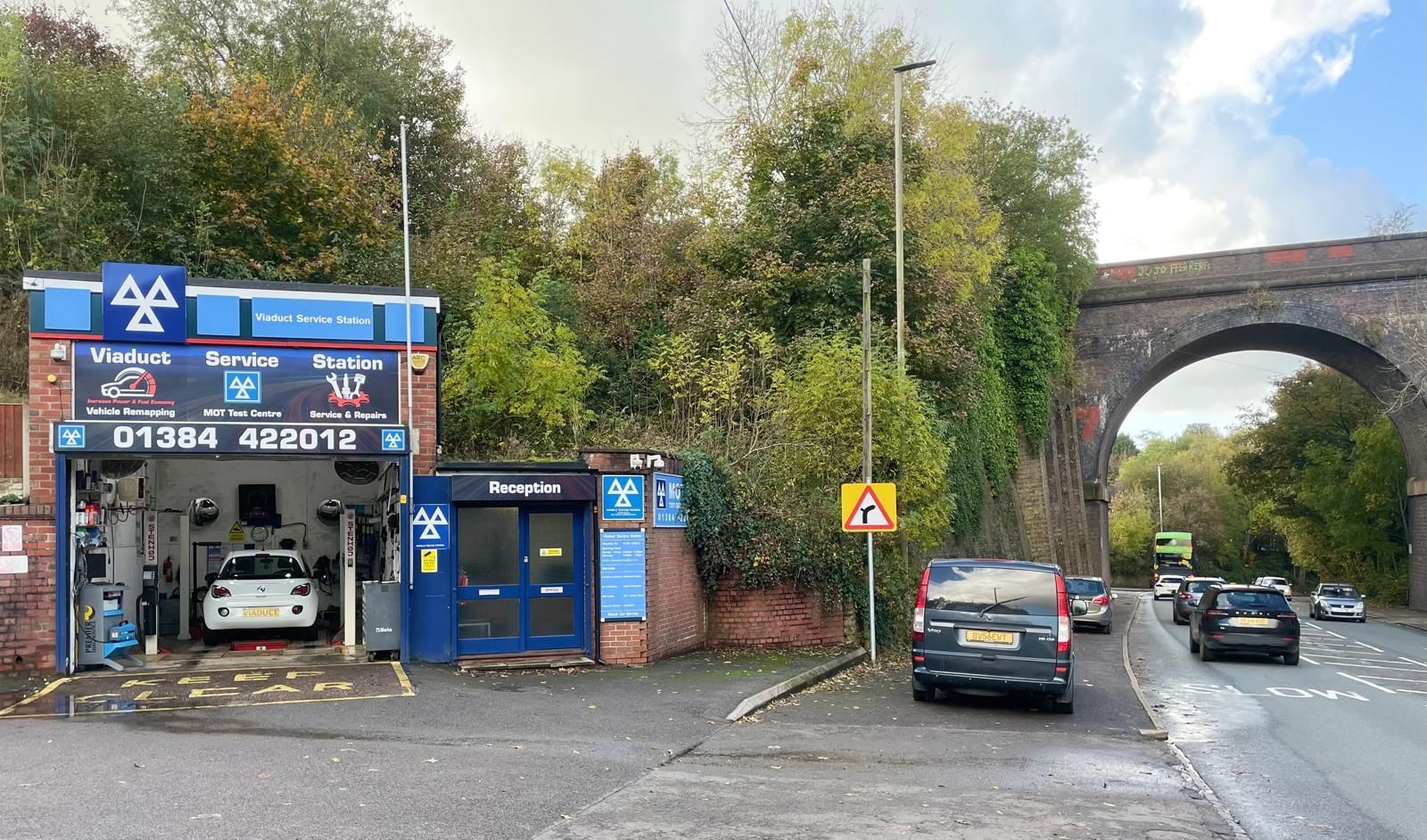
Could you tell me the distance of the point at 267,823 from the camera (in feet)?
21.3

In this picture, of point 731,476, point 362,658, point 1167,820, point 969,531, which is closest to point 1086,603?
point 969,531

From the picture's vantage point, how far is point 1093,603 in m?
29.2

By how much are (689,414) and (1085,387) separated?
28021 millimetres

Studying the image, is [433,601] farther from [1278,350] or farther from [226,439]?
[1278,350]

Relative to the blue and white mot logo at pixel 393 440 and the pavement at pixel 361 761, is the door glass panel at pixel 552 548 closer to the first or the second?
the blue and white mot logo at pixel 393 440

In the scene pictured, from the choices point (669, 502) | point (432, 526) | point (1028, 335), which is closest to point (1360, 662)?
point (669, 502)

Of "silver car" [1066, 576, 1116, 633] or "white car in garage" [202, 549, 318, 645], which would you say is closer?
"white car in garage" [202, 549, 318, 645]

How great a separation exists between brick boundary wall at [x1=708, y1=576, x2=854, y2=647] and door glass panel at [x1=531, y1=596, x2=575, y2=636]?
3.00 meters

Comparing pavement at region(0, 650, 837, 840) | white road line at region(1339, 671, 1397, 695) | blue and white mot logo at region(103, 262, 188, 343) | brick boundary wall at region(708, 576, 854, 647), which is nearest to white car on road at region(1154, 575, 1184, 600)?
white road line at region(1339, 671, 1397, 695)

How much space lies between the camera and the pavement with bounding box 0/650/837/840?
6625mm

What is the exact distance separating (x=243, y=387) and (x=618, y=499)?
4851mm

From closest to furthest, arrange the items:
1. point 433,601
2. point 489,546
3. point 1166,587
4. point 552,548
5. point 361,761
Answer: point 361,761 → point 433,601 → point 489,546 → point 552,548 → point 1166,587

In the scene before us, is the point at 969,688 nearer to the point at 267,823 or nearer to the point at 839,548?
the point at 839,548

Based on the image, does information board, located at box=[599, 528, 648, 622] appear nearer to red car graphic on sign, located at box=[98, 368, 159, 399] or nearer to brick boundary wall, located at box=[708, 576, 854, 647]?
brick boundary wall, located at box=[708, 576, 854, 647]
